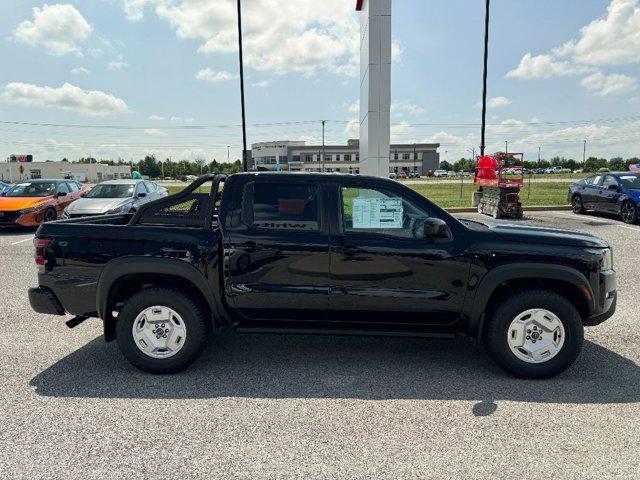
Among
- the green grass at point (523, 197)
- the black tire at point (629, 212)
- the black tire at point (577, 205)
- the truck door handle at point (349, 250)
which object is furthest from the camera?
the green grass at point (523, 197)

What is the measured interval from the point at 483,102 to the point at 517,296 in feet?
57.5

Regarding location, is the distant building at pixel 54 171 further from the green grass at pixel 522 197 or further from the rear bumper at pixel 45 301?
the rear bumper at pixel 45 301

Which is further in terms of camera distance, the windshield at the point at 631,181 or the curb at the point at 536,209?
the curb at the point at 536,209

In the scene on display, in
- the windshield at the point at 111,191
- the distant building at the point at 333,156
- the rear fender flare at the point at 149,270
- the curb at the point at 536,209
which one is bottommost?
the curb at the point at 536,209

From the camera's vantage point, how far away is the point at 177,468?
2693 millimetres

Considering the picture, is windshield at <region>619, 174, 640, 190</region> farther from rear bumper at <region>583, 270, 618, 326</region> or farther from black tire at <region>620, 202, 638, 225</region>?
rear bumper at <region>583, 270, 618, 326</region>

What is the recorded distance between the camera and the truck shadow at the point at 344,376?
362 cm

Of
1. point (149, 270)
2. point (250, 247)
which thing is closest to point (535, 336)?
point (250, 247)

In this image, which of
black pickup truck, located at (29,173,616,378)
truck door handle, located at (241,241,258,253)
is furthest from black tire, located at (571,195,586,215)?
truck door handle, located at (241,241,258,253)

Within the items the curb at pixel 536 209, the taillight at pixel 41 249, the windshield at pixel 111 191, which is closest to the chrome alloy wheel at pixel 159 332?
the taillight at pixel 41 249

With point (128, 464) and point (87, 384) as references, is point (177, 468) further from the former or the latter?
point (87, 384)

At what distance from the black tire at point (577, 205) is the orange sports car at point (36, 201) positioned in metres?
17.0

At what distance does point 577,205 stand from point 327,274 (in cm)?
1553

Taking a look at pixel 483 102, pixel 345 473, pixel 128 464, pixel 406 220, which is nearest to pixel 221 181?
pixel 406 220
